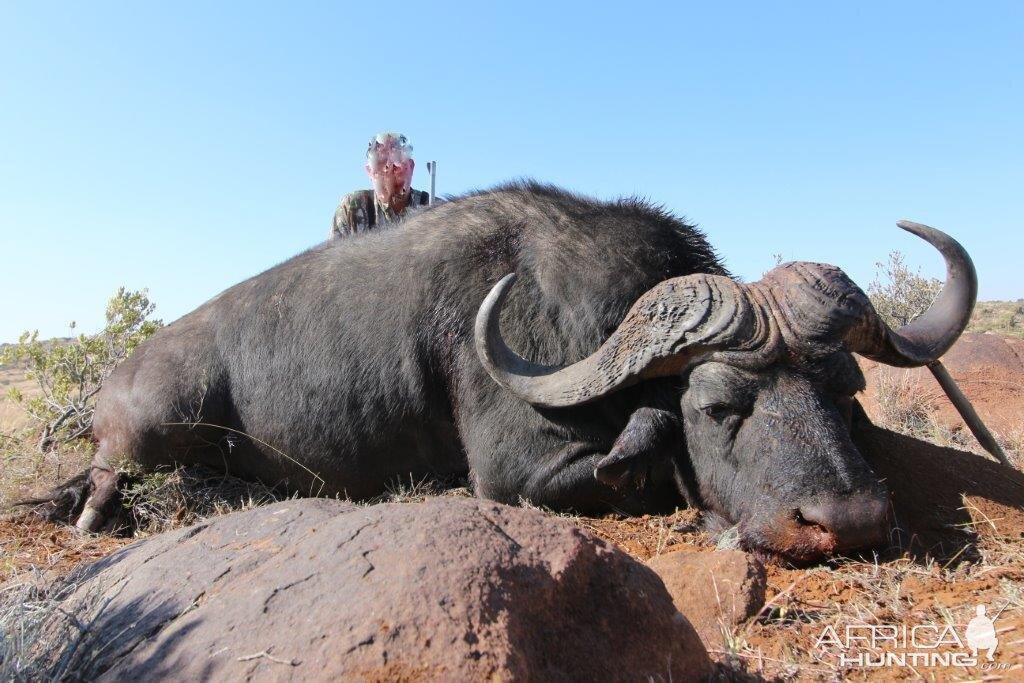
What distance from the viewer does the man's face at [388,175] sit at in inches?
291

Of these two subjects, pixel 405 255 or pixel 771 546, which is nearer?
pixel 771 546

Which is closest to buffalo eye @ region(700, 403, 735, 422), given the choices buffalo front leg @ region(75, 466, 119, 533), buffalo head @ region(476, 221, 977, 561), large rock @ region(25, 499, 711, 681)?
buffalo head @ region(476, 221, 977, 561)

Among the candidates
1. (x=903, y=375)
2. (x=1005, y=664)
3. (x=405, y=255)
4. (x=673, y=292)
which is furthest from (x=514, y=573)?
(x=903, y=375)

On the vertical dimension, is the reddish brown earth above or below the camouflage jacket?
below

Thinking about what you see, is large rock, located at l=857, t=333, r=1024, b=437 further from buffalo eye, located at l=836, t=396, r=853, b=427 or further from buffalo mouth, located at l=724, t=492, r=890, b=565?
buffalo mouth, located at l=724, t=492, r=890, b=565

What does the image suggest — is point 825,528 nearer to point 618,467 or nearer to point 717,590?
point 717,590

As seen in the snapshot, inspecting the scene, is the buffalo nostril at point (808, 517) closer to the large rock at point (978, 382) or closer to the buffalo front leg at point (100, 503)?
the buffalo front leg at point (100, 503)

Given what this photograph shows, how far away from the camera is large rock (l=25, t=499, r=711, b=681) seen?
68.1 inches

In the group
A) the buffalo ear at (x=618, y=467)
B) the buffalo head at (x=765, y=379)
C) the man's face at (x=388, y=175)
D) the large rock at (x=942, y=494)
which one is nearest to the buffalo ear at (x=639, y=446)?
the buffalo ear at (x=618, y=467)

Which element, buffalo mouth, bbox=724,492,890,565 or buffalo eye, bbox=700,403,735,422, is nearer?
buffalo mouth, bbox=724,492,890,565

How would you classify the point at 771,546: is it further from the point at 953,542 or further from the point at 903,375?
the point at 903,375

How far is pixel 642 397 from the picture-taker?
4039 mm

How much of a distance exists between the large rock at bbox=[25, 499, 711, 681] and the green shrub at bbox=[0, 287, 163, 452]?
4.95m

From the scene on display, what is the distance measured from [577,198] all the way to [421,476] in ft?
6.87
